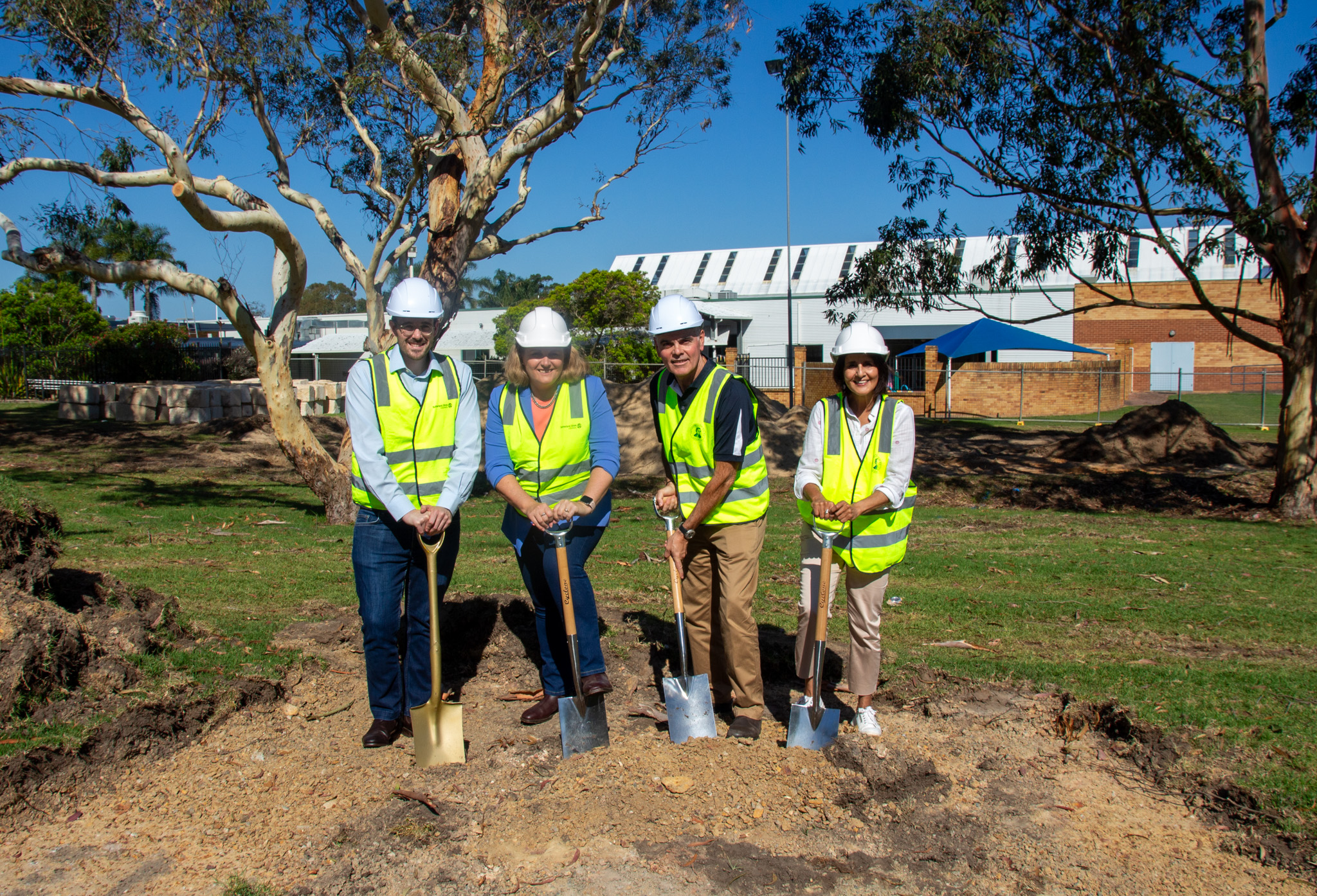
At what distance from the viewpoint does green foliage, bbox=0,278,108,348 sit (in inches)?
1410

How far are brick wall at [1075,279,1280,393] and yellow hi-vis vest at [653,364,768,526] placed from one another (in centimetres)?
3917

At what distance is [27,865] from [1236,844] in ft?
14.2

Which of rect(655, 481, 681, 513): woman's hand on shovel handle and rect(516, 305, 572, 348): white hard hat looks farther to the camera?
rect(655, 481, 681, 513): woman's hand on shovel handle

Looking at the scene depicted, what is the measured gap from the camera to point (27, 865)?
321cm

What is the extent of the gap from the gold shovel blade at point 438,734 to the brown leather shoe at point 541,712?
0.44 meters

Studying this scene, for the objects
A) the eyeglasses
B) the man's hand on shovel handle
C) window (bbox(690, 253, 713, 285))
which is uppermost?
window (bbox(690, 253, 713, 285))

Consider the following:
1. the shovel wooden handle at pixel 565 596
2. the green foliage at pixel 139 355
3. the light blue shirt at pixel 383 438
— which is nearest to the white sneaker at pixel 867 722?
the shovel wooden handle at pixel 565 596

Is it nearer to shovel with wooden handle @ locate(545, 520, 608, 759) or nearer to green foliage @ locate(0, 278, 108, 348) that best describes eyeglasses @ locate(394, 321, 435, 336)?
shovel with wooden handle @ locate(545, 520, 608, 759)

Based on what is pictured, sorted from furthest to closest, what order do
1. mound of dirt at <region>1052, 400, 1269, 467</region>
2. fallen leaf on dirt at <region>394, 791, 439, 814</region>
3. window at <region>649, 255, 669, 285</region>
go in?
window at <region>649, 255, 669, 285</region> < mound of dirt at <region>1052, 400, 1269, 467</region> < fallen leaf on dirt at <region>394, 791, 439, 814</region>

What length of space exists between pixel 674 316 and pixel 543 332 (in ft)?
Result: 1.96

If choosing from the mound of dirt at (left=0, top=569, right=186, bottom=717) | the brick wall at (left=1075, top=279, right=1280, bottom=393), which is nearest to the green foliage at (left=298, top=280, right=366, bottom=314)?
the brick wall at (left=1075, top=279, right=1280, bottom=393)

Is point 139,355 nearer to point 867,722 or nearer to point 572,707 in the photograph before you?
point 572,707

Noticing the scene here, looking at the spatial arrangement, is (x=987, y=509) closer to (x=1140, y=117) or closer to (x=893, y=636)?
Answer: (x=1140, y=117)

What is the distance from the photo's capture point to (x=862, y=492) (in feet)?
13.6
